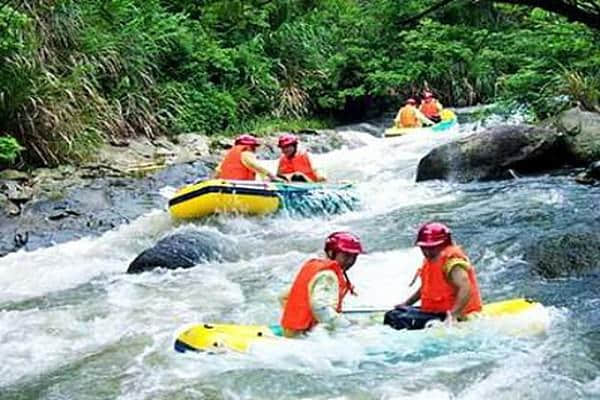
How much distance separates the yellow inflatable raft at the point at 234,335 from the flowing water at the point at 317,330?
0.06m

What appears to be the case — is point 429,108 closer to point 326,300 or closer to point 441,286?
point 441,286

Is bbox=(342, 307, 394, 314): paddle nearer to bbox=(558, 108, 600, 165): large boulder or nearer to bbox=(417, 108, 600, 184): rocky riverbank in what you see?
bbox=(417, 108, 600, 184): rocky riverbank

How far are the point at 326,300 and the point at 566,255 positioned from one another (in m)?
2.73

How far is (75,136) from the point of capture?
12.2m

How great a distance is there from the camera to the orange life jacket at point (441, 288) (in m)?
5.68

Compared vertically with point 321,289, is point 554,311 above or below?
below

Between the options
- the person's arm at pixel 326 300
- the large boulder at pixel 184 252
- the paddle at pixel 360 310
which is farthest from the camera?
the large boulder at pixel 184 252

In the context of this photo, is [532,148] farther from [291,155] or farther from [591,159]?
[291,155]

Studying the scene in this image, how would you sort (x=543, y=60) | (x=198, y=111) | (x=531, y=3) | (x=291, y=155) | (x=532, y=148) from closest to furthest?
(x=531, y=3), (x=291, y=155), (x=532, y=148), (x=543, y=60), (x=198, y=111)

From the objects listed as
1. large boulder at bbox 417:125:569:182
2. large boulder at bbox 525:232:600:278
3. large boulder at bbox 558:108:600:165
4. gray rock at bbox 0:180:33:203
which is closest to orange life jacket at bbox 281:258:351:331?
large boulder at bbox 525:232:600:278

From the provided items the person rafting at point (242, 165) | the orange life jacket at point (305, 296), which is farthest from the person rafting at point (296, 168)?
the orange life jacket at point (305, 296)

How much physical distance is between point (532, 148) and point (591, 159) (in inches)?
30.2

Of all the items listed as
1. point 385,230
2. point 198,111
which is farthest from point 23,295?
point 198,111

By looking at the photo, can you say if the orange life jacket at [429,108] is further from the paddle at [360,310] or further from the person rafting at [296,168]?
the paddle at [360,310]
